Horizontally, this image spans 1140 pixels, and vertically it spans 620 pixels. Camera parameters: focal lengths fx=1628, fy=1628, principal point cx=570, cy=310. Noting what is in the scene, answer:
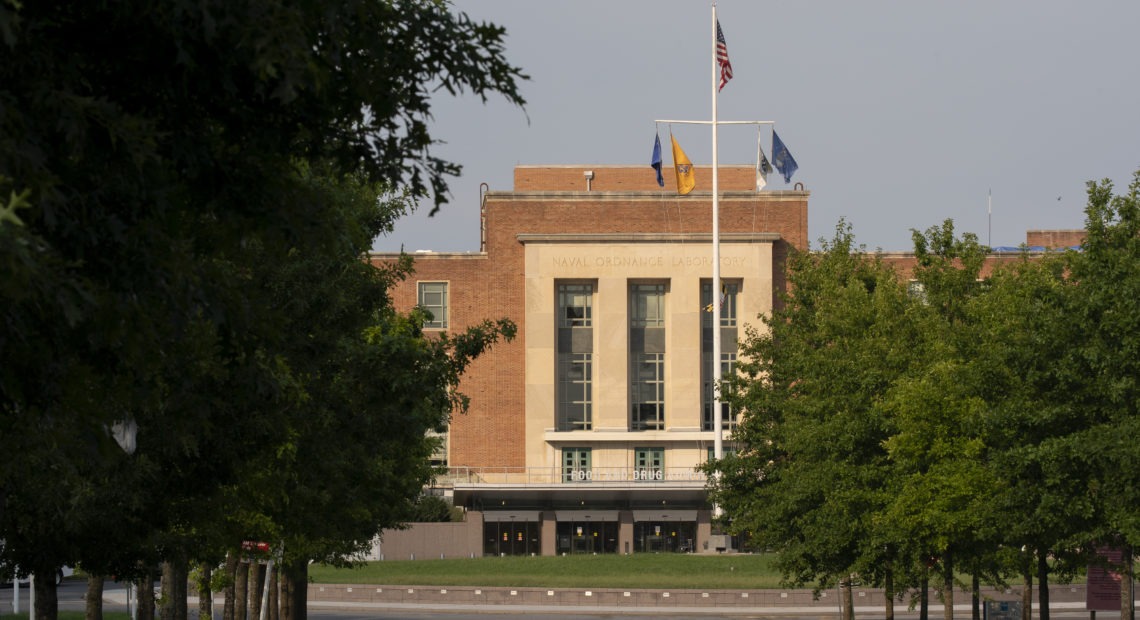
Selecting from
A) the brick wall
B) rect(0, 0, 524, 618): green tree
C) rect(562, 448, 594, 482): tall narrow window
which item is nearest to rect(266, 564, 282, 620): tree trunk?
rect(0, 0, 524, 618): green tree

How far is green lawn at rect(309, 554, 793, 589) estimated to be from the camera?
6331 centimetres

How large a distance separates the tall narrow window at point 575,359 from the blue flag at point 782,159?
72.3 ft

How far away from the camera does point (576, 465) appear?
3573 inches

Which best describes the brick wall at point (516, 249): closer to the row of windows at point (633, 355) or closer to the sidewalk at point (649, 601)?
the row of windows at point (633, 355)

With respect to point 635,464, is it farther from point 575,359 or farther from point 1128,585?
point 1128,585

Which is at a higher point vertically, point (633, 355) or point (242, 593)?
point (633, 355)

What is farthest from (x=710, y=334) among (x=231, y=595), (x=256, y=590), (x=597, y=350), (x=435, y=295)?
(x=231, y=595)

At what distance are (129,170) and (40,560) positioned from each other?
38.0 feet

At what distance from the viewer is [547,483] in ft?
295

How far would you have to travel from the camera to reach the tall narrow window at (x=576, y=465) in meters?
89.9

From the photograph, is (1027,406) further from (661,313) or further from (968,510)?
(661,313)

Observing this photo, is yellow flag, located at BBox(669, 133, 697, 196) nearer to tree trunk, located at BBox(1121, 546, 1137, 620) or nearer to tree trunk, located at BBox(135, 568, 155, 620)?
tree trunk, located at BBox(1121, 546, 1137, 620)

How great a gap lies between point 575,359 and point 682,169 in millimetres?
18112

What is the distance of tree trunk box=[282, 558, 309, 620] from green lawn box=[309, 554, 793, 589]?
29223 millimetres
